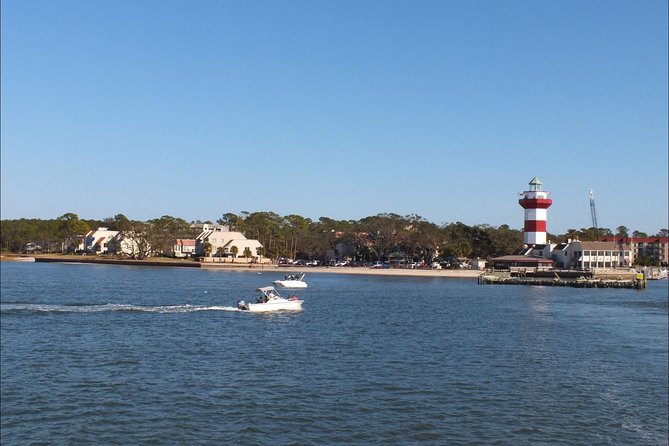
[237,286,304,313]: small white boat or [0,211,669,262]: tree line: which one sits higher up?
[0,211,669,262]: tree line

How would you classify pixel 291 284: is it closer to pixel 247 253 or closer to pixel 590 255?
pixel 590 255

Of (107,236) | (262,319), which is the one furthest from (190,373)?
(107,236)

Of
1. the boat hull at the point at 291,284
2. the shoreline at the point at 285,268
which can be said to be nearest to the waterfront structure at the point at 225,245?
the shoreline at the point at 285,268

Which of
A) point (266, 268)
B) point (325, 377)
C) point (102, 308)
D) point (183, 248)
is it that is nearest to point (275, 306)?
point (102, 308)

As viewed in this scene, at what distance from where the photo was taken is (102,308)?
57.4 metres

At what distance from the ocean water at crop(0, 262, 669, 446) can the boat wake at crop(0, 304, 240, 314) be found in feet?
0.57

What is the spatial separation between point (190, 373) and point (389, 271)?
351 feet

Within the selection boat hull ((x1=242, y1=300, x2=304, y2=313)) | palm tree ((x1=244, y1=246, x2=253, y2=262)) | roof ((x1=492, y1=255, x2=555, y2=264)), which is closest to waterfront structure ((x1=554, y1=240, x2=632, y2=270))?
roof ((x1=492, y1=255, x2=555, y2=264))

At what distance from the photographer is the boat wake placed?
180 ft

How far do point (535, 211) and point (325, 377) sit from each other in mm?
110380

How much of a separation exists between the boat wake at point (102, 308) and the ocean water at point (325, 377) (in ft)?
0.57

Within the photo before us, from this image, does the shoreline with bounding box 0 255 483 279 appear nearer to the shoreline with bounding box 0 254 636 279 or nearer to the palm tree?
the shoreline with bounding box 0 254 636 279

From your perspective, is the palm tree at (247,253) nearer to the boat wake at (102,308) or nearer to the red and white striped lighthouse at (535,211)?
the red and white striped lighthouse at (535,211)

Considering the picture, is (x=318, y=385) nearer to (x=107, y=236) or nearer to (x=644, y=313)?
(x=644, y=313)
